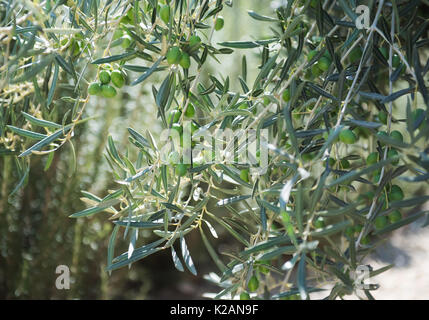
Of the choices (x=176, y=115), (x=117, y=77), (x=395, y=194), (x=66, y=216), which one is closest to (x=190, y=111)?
(x=176, y=115)

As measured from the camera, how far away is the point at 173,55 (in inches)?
26.4

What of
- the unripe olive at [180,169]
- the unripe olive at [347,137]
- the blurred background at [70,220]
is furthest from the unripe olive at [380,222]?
the blurred background at [70,220]

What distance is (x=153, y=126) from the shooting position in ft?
7.12

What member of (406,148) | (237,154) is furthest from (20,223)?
(406,148)

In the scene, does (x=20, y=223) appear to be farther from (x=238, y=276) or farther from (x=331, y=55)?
(x=331, y=55)

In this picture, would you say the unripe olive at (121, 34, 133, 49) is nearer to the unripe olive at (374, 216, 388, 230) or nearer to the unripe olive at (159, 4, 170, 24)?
the unripe olive at (159, 4, 170, 24)

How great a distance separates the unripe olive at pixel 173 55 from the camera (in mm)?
669

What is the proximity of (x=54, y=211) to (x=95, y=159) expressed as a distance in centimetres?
28

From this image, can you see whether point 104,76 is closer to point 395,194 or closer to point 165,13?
point 165,13

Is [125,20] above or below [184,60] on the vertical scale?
above

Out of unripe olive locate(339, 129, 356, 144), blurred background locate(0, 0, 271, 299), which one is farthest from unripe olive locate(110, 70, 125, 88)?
blurred background locate(0, 0, 271, 299)

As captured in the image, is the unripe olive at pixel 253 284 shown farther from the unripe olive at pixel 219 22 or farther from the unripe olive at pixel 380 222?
the unripe olive at pixel 219 22

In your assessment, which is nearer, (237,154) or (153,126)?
(237,154)
